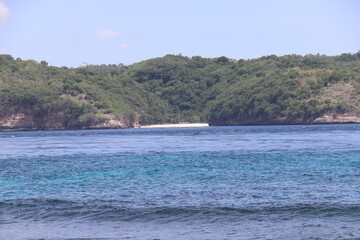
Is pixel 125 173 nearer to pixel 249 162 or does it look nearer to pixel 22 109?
pixel 249 162

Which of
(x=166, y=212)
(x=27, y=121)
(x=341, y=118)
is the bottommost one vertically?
(x=166, y=212)

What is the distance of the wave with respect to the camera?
2447cm

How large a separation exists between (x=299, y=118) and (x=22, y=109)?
9138 cm

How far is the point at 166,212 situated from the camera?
25719 millimetres

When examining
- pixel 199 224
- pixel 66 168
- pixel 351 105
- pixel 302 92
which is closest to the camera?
pixel 199 224

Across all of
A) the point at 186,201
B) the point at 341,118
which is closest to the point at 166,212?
the point at 186,201

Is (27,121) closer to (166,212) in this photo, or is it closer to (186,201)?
(186,201)

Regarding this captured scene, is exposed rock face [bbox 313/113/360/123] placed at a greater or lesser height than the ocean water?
greater

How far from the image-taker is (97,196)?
102 feet

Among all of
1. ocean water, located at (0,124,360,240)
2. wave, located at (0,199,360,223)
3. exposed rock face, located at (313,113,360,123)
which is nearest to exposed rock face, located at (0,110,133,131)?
exposed rock face, located at (313,113,360,123)

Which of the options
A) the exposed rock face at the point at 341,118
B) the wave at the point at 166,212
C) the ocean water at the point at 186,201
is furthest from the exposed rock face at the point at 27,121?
the wave at the point at 166,212

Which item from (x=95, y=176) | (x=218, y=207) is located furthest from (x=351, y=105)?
(x=218, y=207)

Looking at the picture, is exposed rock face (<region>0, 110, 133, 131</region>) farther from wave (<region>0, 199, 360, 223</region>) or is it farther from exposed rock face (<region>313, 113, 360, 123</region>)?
wave (<region>0, 199, 360, 223</region>)

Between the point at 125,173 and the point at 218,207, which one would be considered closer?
the point at 218,207
